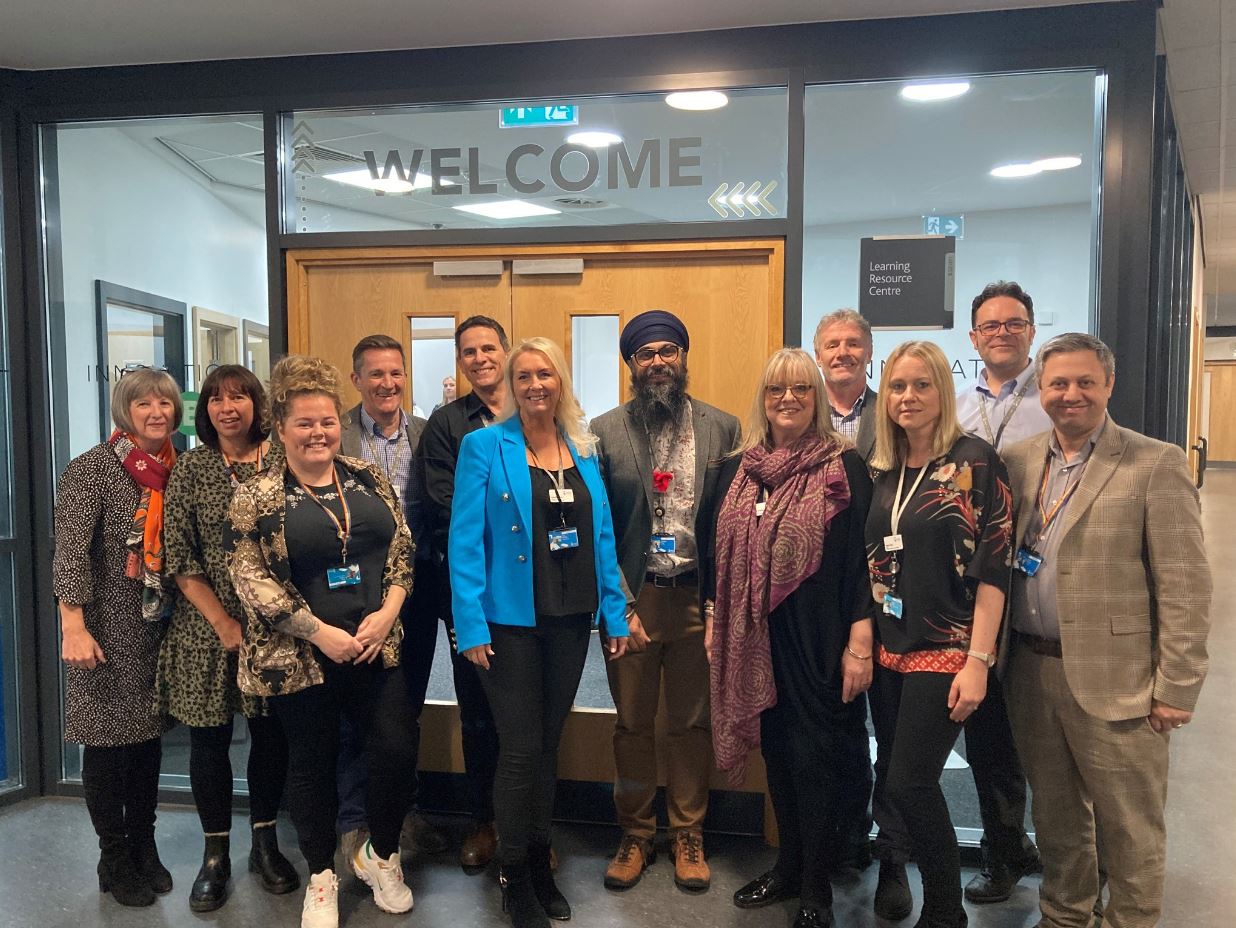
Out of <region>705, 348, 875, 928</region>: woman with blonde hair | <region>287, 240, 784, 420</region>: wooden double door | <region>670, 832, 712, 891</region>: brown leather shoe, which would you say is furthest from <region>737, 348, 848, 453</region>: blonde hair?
<region>670, 832, 712, 891</region>: brown leather shoe

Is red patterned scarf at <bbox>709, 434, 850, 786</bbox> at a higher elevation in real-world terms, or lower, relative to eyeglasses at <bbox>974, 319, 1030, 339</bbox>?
lower

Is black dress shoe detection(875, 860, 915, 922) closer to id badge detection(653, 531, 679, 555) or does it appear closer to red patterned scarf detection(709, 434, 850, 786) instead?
red patterned scarf detection(709, 434, 850, 786)

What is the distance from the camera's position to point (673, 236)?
3064 millimetres

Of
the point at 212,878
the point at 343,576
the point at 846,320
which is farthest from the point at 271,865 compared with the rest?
the point at 846,320

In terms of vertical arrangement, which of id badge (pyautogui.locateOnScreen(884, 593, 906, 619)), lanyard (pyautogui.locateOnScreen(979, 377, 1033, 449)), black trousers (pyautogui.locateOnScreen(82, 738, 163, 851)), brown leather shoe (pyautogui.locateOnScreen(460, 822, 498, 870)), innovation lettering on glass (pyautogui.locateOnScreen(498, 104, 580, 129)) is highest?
innovation lettering on glass (pyautogui.locateOnScreen(498, 104, 580, 129))

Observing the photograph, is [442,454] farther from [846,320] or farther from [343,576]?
[846,320]

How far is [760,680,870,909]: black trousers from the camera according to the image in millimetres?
2320

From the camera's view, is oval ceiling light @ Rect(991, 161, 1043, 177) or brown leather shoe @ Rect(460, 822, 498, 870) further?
oval ceiling light @ Rect(991, 161, 1043, 177)

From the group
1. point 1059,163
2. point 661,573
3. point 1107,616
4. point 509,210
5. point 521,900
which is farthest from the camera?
point 509,210

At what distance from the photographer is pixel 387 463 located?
276cm

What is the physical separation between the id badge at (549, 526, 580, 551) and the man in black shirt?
392 mm

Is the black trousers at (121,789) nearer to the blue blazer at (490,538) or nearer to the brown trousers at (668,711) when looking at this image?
the blue blazer at (490,538)

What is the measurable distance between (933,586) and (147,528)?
2.20 metres

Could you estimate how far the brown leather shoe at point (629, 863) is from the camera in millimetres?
2676
